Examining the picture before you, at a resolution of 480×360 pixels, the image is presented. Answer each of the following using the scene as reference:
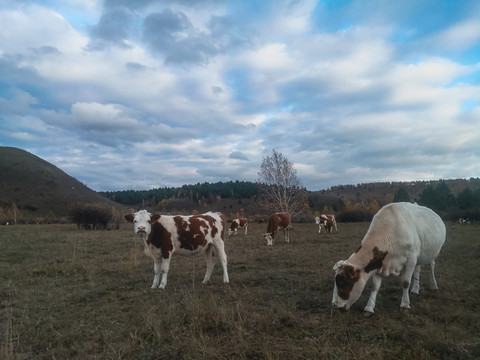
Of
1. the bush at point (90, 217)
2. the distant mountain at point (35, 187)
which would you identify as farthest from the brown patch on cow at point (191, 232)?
the distant mountain at point (35, 187)

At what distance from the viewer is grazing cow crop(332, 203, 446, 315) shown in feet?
19.9

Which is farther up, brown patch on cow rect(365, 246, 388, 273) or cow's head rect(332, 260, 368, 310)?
brown patch on cow rect(365, 246, 388, 273)

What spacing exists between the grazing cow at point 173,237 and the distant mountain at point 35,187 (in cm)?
6493

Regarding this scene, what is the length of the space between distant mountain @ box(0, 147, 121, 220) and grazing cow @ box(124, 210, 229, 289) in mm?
64934

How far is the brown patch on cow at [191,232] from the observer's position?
30.1ft

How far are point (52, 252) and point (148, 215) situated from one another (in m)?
10.1

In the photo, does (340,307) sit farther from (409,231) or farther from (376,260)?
(409,231)

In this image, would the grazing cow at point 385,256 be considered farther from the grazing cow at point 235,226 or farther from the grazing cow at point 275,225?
the grazing cow at point 235,226

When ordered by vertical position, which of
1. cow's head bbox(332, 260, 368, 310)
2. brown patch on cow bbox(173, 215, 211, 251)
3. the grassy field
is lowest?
the grassy field

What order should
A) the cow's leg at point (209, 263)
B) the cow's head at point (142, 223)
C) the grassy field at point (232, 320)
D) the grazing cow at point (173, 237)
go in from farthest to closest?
1. the cow's leg at point (209, 263)
2. the grazing cow at point (173, 237)
3. the cow's head at point (142, 223)
4. the grassy field at point (232, 320)

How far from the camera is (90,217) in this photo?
3456 cm

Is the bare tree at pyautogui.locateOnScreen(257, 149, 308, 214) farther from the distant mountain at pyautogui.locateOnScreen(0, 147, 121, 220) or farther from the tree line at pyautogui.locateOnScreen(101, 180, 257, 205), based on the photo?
the tree line at pyautogui.locateOnScreen(101, 180, 257, 205)

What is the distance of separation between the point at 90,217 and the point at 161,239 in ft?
97.0

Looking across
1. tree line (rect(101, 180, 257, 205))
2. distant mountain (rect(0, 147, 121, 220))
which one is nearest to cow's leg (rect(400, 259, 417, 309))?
distant mountain (rect(0, 147, 121, 220))
